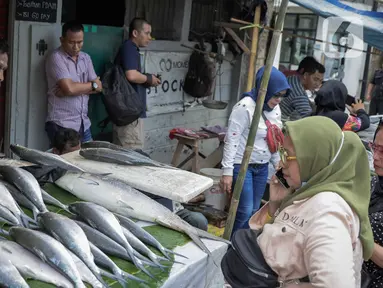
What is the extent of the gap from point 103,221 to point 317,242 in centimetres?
118

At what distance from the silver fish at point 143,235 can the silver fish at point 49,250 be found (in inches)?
20.4

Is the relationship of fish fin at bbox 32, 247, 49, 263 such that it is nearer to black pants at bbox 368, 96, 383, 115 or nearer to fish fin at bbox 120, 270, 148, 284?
fish fin at bbox 120, 270, 148, 284

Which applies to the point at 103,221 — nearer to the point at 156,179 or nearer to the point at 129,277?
the point at 129,277

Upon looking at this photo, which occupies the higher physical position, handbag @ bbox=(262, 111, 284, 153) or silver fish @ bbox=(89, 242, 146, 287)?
handbag @ bbox=(262, 111, 284, 153)

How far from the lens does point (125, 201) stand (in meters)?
3.18

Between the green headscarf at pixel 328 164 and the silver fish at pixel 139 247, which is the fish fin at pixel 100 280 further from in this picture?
the green headscarf at pixel 328 164

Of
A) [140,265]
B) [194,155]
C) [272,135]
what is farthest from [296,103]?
[140,265]

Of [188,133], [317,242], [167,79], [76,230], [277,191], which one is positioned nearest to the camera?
[317,242]

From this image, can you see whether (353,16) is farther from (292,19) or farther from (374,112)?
(292,19)

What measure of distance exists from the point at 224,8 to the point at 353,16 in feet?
7.74

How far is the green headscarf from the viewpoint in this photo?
2.40 meters

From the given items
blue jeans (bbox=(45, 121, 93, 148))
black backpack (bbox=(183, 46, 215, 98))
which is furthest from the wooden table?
blue jeans (bbox=(45, 121, 93, 148))

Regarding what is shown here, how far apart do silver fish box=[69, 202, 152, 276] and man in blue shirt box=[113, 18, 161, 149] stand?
3663mm

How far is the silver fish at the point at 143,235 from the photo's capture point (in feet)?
9.37
